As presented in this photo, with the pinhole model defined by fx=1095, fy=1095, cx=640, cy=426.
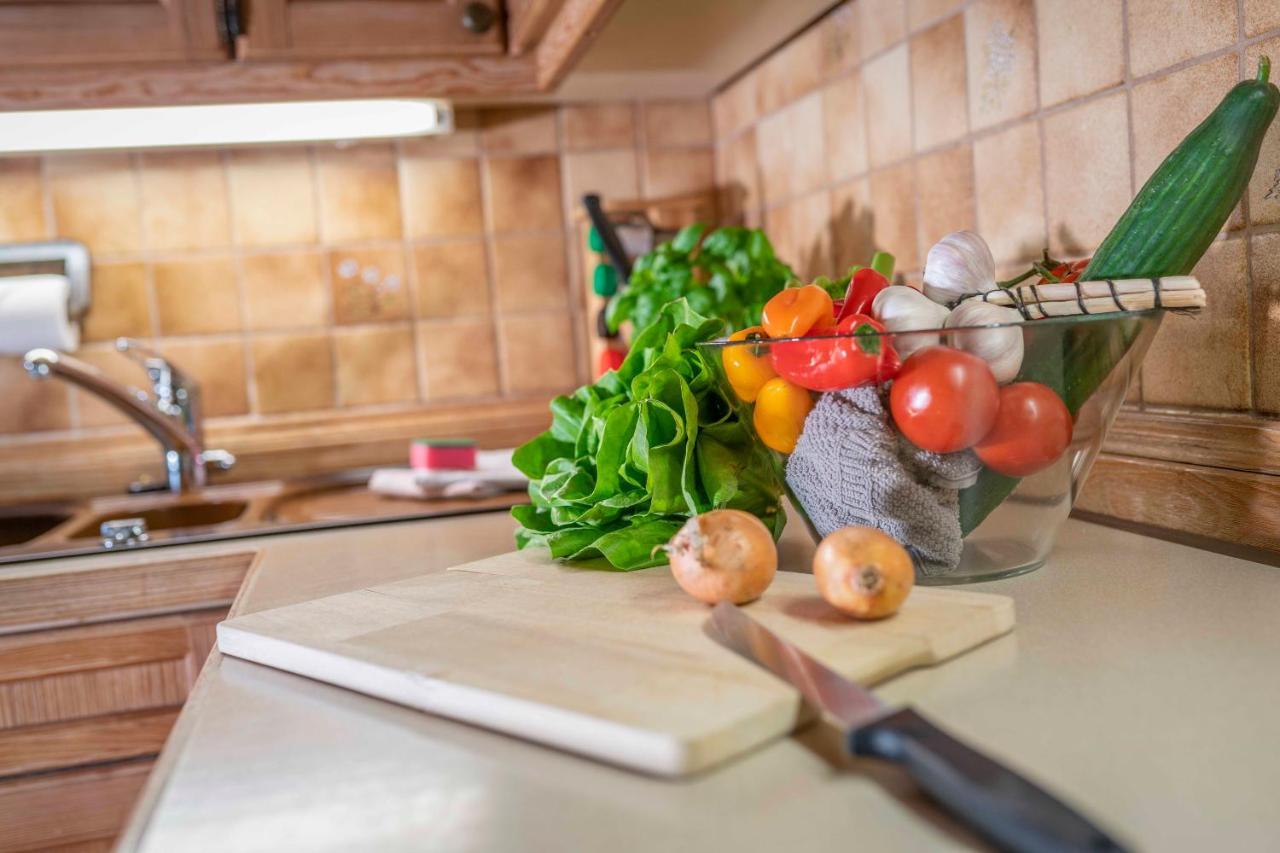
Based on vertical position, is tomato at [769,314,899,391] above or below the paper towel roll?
below

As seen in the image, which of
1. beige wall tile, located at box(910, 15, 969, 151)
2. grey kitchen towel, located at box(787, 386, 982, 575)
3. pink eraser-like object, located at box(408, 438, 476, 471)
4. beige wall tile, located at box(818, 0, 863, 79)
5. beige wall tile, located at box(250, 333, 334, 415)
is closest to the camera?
grey kitchen towel, located at box(787, 386, 982, 575)

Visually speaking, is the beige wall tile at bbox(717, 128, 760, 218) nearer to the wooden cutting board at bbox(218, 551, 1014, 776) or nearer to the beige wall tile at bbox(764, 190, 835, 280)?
the beige wall tile at bbox(764, 190, 835, 280)

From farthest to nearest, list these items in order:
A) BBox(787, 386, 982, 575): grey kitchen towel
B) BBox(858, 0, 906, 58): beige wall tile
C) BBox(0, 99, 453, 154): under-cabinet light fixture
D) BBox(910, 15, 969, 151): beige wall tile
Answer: BBox(0, 99, 453, 154): under-cabinet light fixture
BBox(858, 0, 906, 58): beige wall tile
BBox(910, 15, 969, 151): beige wall tile
BBox(787, 386, 982, 575): grey kitchen towel

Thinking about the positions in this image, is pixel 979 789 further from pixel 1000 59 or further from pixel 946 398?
pixel 1000 59

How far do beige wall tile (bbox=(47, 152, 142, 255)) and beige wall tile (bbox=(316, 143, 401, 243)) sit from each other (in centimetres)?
28

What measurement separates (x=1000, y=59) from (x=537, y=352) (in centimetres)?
100

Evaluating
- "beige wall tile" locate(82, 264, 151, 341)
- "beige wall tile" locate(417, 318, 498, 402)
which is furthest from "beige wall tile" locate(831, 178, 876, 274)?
"beige wall tile" locate(82, 264, 151, 341)

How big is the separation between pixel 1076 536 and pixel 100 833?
935mm

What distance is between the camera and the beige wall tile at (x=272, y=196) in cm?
172

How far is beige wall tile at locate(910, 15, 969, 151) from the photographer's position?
1.08m

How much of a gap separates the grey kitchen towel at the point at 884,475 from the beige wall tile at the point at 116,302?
52.5 inches

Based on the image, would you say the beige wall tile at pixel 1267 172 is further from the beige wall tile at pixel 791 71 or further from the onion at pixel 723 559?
the beige wall tile at pixel 791 71

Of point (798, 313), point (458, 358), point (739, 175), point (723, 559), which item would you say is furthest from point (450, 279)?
point (723, 559)

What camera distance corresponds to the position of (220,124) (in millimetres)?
1563
